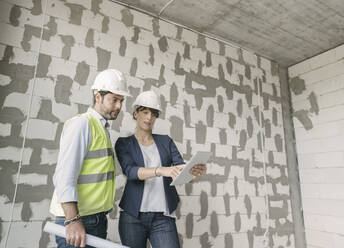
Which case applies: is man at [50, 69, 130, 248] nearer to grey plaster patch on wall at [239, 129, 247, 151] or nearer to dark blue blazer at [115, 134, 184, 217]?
dark blue blazer at [115, 134, 184, 217]

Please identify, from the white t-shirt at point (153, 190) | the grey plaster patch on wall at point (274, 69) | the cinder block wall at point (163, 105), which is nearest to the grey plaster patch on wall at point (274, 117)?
the cinder block wall at point (163, 105)

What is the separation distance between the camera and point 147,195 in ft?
5.54

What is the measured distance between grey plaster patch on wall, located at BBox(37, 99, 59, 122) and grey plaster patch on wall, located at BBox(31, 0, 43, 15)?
779mm

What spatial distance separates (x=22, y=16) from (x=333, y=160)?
12.2ft

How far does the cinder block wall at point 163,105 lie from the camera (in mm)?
1991

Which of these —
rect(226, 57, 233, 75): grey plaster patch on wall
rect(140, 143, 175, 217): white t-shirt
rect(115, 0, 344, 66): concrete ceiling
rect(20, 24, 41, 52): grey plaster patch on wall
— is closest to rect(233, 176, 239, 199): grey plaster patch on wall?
rect(226, 57, 233, 75): grey plaster patch on wall

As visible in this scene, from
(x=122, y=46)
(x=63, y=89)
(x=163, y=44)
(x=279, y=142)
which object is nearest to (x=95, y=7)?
(x=122, y=46)

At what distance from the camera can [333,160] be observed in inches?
128

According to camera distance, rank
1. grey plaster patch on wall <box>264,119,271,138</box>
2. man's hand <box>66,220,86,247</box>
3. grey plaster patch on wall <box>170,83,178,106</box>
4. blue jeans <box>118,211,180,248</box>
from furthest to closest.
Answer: grey plaster patch on wall <box>264,119,271,138</box>, grey plaster patch on wall <box>170,83,178,106</box>, blue jeans <box>118,211,180,248</box>, man's hand <box>66,220,86,247</box>

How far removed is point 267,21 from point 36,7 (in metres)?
2.43

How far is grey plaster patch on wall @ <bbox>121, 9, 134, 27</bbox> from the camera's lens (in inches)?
105

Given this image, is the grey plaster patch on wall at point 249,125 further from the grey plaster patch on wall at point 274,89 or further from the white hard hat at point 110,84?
the white hard hat at point 110,84

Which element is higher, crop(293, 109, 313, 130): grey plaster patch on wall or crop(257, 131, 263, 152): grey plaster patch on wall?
crop(293, 109, 313, 130): grey plaster patch on wall

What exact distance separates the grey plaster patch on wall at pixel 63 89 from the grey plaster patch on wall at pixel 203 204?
64.4 inches
